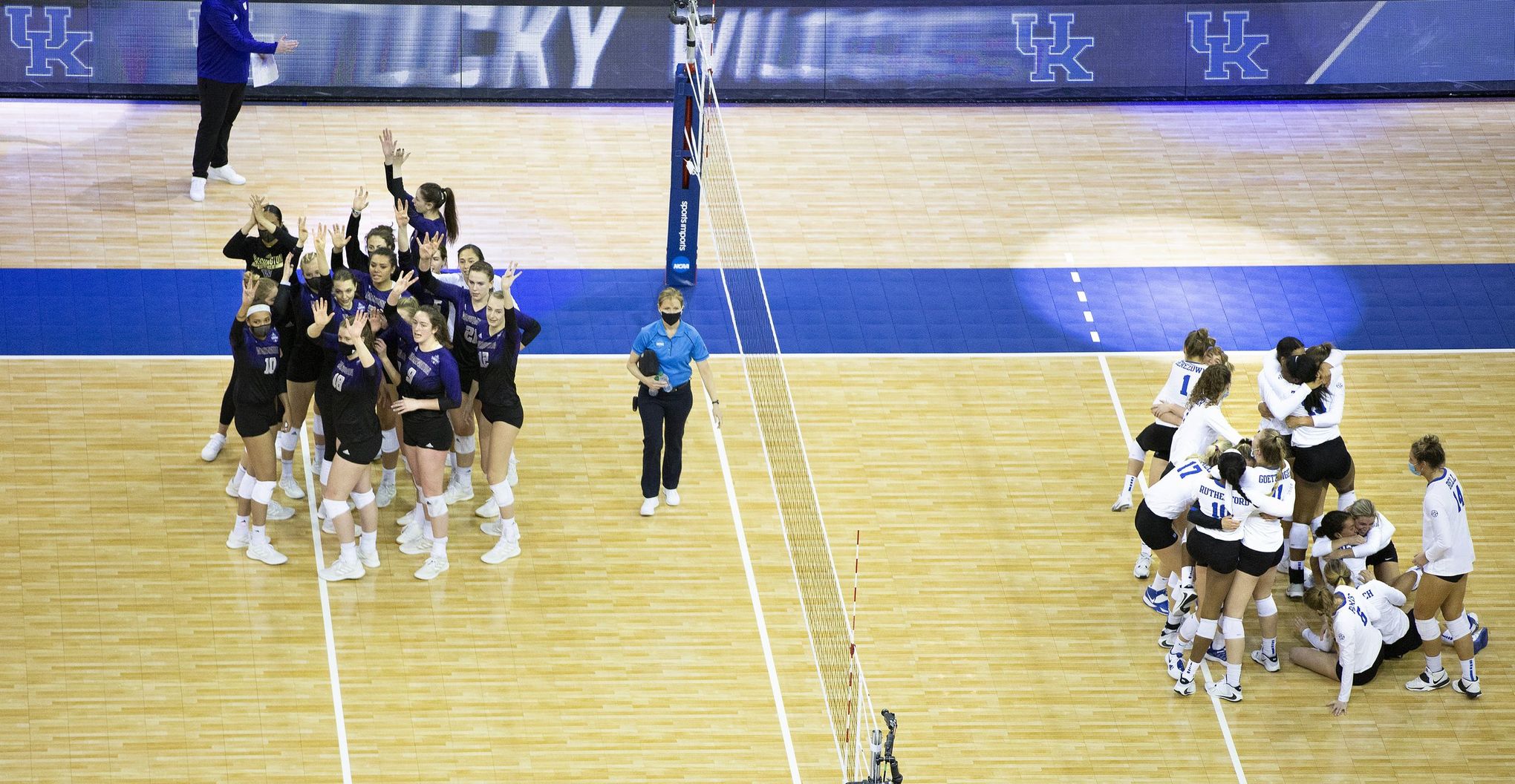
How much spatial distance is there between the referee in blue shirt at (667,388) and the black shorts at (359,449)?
1.71 meters

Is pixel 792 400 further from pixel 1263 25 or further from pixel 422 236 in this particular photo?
pixel 1263 25

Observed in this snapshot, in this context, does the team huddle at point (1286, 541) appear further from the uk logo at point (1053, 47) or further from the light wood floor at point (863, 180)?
the uk logo at point (1053, 47)

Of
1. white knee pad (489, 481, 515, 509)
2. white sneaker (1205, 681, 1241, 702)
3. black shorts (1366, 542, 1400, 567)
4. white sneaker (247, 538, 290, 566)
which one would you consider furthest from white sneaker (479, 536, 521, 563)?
black shorts (1366, 542, 1400, 567)

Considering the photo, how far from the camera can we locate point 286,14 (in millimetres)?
16422

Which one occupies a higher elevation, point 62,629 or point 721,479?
point 721,479

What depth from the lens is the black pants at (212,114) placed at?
14.8 metres

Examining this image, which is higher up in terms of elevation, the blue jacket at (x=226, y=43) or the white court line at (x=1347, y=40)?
the white court line at (x=1347, y=40)

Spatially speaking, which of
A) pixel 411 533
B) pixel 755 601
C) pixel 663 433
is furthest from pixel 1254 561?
pixel 411 533

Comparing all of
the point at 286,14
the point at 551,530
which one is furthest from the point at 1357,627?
the point at 286,14

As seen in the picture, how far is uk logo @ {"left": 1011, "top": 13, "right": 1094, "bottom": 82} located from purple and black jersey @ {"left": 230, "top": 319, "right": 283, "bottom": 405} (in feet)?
29.7

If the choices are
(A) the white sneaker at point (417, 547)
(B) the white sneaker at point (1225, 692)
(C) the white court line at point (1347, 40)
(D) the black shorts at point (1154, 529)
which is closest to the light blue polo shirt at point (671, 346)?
(A) the white sneaker at point (417, 547)

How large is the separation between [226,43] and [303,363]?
188 inches

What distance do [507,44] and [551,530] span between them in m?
6.60

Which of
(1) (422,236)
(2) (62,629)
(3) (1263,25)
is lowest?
(2) (62,629)
